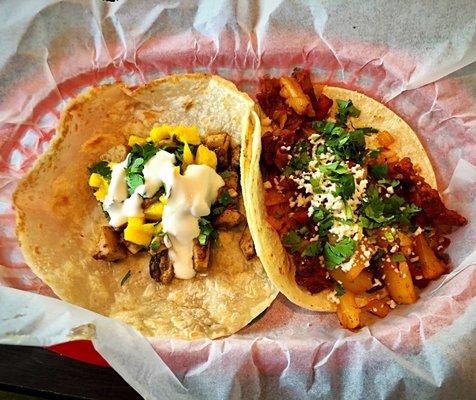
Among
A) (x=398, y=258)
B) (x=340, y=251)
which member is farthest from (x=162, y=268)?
(x=398, y=258)

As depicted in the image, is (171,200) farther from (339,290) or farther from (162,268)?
(339,290)

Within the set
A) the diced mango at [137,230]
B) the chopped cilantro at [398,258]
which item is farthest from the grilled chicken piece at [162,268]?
the chopped cilantro at [398,258]

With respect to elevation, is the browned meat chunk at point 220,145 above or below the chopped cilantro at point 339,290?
above

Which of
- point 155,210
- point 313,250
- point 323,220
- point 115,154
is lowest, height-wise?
point 313,250

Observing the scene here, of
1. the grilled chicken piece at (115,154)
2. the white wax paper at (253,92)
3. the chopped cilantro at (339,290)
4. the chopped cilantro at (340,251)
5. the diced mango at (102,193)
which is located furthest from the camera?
the grilled chicken piece at (115,154)

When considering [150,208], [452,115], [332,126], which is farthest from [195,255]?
[452,115]

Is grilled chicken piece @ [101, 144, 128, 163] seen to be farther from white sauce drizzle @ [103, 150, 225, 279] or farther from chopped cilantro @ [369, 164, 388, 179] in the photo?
chopped cilantro @ [369, 164, 388, 179]

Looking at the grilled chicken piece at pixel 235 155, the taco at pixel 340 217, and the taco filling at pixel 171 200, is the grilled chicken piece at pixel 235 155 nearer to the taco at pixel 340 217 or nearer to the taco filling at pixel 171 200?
the taco filling at pixel 171 200
